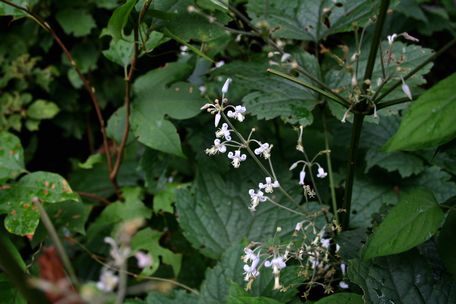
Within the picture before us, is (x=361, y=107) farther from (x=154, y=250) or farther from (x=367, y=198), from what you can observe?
(x=154, y=250)

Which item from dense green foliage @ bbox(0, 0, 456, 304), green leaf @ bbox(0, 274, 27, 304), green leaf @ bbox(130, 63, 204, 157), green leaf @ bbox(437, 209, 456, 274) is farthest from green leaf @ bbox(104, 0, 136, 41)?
green leaf @ bbox(437, 209, 456, 274)

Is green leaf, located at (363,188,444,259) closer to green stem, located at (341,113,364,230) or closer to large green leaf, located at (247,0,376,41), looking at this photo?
green stem, located at (341,113,364,230)

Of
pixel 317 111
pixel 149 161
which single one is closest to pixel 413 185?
pixel 317 111

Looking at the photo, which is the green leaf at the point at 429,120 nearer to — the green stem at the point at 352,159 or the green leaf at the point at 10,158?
the green stem at the point at 352,159

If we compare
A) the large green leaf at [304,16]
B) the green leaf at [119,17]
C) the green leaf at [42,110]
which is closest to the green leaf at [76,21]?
the green leaf at [42,110]

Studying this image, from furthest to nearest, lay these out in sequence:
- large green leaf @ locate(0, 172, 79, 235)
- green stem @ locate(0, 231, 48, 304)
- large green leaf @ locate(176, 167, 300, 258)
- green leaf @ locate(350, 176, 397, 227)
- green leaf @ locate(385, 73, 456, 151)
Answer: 1. green leaf @ locate(350, 176, 397, 227)
2. large green leaf @ locate(176, 167, 300, 258)
3. large green leaf @ locate(0, 172, 79, 235)
4. green leaf @ locate(385, 73, 456, 151)
5. green stem @ locate(0, 231, 48, 304)

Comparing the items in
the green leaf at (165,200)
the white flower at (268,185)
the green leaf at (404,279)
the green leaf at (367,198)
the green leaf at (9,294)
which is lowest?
the green leaf at (165,200)

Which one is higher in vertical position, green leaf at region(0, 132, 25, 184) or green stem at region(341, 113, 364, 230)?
green stem at region(341, 113, 364, 230)
